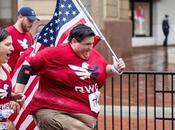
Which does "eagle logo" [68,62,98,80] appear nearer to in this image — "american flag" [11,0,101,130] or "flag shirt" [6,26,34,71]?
"american flag" [11,0,101,130]

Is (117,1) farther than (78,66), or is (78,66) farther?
(117,1)

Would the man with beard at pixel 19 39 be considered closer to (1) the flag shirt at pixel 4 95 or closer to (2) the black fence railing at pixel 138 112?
(2) the black fence railing at pixel 138 112

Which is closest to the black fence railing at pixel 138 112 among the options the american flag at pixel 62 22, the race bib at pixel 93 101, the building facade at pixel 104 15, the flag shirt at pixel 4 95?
the american flag at pixel 62 22

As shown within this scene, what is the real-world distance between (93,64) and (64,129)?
2.14ft

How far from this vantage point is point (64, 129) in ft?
16.4

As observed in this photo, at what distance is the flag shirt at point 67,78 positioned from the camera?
502 cm

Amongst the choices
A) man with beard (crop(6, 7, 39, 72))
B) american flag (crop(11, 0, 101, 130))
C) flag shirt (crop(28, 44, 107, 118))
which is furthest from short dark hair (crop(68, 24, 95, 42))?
man with beard (crop(6, 7, 39, 72))

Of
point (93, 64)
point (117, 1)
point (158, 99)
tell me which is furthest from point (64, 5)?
point (117, 1)

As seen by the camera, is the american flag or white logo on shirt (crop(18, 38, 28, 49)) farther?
white logo on shirt (crop(18, 38, 28, 49))

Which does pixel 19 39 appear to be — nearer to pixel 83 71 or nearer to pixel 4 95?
pixel 83 71

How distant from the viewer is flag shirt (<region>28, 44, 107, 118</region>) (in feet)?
16.5

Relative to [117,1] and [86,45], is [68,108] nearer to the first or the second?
[86,45]

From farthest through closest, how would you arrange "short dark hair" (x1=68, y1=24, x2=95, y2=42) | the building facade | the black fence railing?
the building facade < the black fence railing < "short dark hair" (x1=68, y1=24, x2=95, y2=42)

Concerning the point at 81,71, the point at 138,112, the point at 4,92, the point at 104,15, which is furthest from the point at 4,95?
the point at 104,15
